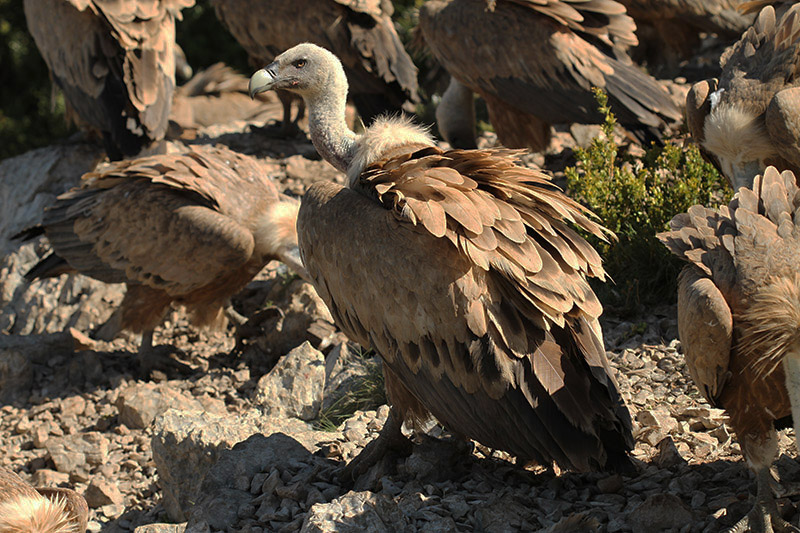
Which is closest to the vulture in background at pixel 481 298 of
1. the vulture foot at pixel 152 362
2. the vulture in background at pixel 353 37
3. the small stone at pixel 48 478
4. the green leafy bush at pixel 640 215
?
the green leafy bush at pixel 640 215

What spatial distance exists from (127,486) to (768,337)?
12.7 feet

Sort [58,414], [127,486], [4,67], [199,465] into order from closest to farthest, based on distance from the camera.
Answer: [199,465]
[127,486]
[58,414]
[4,67]

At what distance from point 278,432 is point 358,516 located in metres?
1.20

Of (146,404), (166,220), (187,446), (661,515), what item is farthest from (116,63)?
(661,515)

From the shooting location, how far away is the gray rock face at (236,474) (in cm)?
405

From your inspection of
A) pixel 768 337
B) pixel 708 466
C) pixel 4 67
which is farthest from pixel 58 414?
pixel 4 67

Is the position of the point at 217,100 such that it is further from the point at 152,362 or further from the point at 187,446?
the point at 187,446

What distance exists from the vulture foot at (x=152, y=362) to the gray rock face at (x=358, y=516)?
344cm

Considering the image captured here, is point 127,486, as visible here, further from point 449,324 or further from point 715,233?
point 715,233

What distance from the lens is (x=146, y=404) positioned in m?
6.13

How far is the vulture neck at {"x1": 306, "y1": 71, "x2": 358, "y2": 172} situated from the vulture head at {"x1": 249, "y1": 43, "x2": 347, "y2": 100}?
0.04 feet

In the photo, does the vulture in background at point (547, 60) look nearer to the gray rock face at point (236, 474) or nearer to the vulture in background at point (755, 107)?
the vulture in background at point (755, 107)

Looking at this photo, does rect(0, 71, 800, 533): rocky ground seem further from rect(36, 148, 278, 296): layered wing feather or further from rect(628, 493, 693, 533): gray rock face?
rect(36, 148, 278, 296): layered wing feather

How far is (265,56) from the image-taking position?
9188mm
